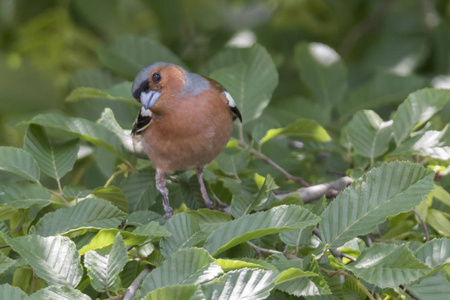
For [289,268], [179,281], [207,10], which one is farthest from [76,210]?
[207,10]

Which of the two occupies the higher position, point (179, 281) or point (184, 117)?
point (179, 281)

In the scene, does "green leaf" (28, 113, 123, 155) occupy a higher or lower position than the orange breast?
higher

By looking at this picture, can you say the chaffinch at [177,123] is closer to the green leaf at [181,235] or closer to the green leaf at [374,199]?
the green leaf at [181,235]

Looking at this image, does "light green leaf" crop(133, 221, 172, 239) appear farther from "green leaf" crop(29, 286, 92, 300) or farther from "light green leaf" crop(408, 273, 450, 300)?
"light green leaf" crop(408, 273, 450, 300)

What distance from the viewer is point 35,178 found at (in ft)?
7.38

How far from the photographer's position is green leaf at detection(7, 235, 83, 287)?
5.24 ft

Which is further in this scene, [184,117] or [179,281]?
[184,117]

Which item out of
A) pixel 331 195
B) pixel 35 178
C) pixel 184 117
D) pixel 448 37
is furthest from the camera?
pixel 448 37

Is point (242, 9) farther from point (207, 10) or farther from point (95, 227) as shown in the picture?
point (95, 227)

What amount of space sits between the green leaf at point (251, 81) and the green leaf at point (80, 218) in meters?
1.08

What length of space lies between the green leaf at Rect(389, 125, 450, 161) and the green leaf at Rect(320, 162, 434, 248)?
1.97ft

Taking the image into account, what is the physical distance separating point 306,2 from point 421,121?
3315 millimetres

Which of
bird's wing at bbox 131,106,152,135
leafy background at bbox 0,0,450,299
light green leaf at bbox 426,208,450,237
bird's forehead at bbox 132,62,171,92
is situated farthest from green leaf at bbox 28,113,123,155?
light green leaf at bbox 426,208,450,237

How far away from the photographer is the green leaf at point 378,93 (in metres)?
3.56
